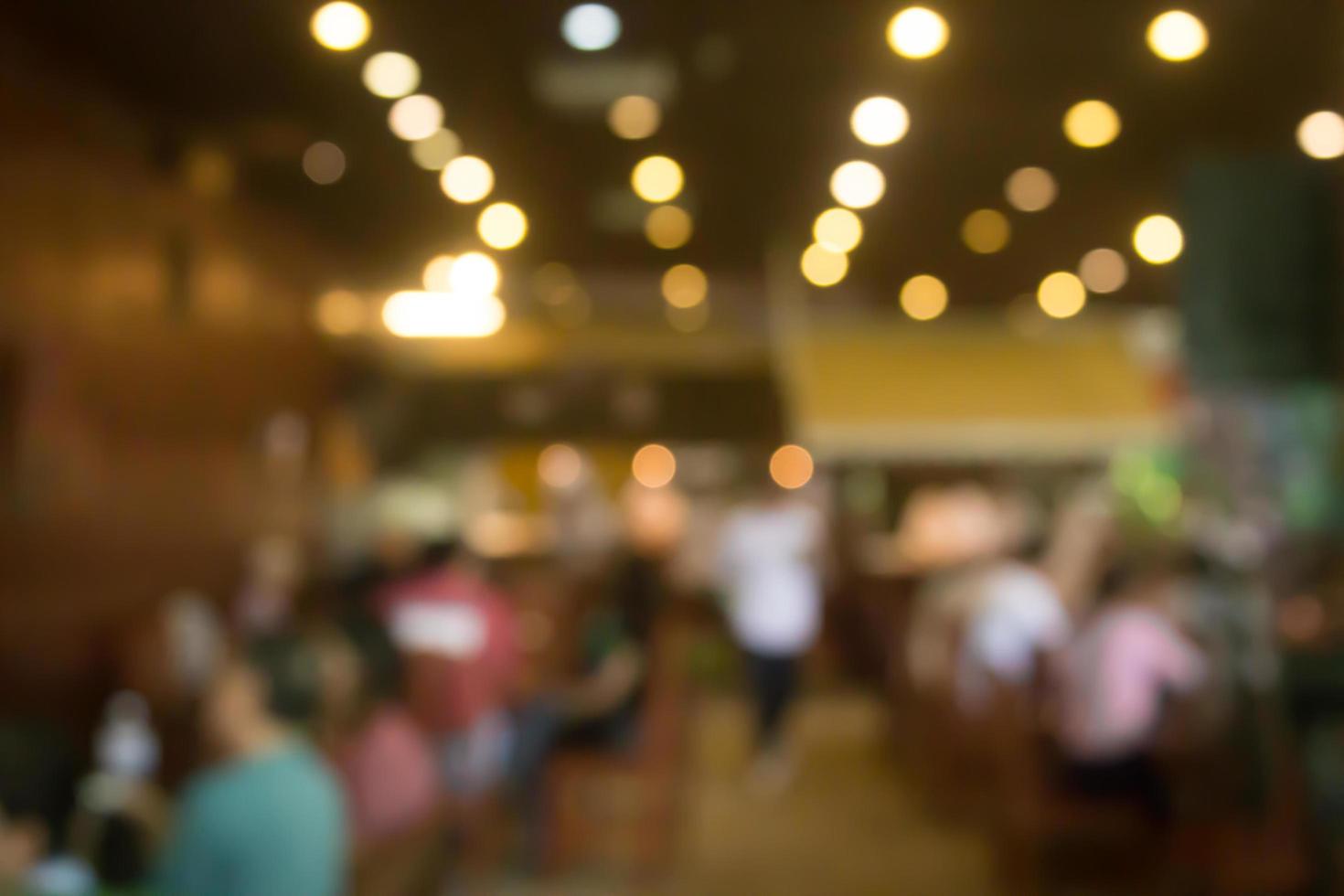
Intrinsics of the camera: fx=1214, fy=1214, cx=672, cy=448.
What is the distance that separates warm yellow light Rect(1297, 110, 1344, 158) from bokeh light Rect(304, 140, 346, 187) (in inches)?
133

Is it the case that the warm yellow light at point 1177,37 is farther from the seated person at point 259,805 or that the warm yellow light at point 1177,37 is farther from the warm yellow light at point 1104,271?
the warm yellow light at point 1104,271

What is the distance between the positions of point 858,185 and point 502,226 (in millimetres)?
1837

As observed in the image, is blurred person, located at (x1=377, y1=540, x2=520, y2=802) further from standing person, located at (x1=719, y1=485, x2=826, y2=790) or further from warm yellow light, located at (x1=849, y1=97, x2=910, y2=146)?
warm yellow light, located at (x1=849, y1=97, x2=910, y2=146)

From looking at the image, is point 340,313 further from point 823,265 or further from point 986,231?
point 986,231

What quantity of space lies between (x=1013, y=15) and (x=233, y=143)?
9.06ft

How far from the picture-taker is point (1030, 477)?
929 cm

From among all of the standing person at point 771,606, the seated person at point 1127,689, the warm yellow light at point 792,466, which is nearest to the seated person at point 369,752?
the seated person at point 1127,689

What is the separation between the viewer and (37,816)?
2.54 metres

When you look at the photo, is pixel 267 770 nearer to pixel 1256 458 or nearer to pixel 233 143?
pixel 233 143

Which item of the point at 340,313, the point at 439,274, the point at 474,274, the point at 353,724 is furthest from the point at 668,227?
the point at 353,724

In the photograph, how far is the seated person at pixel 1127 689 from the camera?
3779mm

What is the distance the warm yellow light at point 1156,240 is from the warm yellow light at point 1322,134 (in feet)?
3.75

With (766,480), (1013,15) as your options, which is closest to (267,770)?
(1013,15)

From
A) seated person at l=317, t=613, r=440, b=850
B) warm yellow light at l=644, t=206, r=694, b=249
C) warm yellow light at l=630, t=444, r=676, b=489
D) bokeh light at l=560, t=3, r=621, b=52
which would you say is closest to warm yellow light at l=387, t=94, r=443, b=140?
bokeh light at l=560, t=3, r=621, b=52
